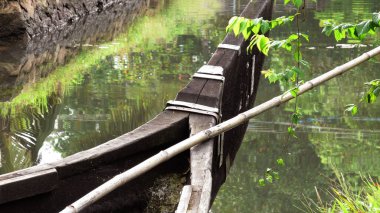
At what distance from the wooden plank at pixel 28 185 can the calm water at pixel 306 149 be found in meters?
2.04

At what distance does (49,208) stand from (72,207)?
Result: 60cm

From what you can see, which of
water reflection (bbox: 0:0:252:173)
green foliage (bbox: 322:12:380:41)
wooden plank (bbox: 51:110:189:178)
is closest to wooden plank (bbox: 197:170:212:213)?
wooden plank (bbox: 51:110:189:178)

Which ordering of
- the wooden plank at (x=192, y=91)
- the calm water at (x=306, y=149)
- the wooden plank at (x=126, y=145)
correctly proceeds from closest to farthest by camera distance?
the wooden plank at (x=126, y=145) < the wooden plank at (x=192, y=91) < the calm water at (x=306, y=149)

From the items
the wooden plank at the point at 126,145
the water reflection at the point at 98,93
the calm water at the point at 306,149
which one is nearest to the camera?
the wooden plank at the point at 126,145

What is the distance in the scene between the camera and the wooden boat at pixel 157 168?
340 cm

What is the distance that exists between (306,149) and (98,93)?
3.34 meters

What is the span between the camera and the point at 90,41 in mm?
15133

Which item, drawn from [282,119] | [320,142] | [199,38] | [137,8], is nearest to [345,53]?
[199,38]

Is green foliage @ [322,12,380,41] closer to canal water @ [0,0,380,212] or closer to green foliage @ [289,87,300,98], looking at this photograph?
green foliage @ [289,87,300,98]

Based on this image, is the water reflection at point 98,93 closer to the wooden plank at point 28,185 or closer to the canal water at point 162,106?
the canal water at point 162,106

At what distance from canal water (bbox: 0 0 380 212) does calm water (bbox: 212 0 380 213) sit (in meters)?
0.01

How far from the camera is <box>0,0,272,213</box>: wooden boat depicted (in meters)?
3.40

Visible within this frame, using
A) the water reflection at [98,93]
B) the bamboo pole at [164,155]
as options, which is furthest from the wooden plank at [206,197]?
the water reflection at [98,93]

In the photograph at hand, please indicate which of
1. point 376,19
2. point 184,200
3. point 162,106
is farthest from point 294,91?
point 162,106
